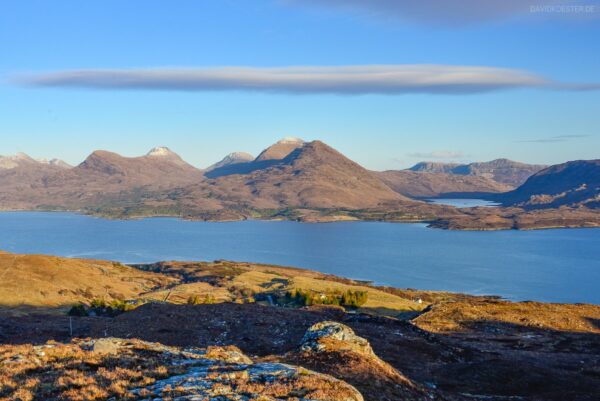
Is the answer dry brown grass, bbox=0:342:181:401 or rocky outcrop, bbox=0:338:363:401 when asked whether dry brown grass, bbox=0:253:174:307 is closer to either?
dry brown grass, bbox=0:342:181:401

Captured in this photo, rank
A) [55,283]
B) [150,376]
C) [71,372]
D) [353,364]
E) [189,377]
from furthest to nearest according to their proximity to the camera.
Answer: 1. [55,283]
2. [353,364]
3. [71,372]
4. [150,376]
5. [189,377]

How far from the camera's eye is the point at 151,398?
18672 millimetres

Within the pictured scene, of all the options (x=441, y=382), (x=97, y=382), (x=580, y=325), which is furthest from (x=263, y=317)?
(x=580, y=325)

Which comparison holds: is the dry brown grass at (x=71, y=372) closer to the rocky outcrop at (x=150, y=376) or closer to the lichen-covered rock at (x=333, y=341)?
the rocky outcrop at (x=150, y=376)

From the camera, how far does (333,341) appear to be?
2912 cm

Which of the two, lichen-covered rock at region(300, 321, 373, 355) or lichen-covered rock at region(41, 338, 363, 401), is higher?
lichen-covered rock at region(41, 338, 363, 401)

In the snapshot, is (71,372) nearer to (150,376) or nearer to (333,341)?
(150,376)

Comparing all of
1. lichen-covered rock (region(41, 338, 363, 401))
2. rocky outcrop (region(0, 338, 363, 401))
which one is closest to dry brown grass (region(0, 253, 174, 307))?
rocky outcrop (region(0, 338, 363, 401))

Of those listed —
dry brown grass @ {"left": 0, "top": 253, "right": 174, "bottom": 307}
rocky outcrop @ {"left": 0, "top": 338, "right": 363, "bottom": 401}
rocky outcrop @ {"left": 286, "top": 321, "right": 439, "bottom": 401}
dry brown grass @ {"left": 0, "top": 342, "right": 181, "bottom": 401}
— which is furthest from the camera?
dry brown grass @ {"left": 0, "top": 253, "right": 174, "bottom": 307}

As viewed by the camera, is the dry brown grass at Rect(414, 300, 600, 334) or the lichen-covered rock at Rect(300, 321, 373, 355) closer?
the lichen-covered rock at Rect(300, 321, 373, 355)

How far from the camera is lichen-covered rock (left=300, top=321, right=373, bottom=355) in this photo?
2861cm

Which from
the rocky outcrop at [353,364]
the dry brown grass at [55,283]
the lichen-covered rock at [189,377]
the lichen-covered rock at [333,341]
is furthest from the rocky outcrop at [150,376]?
the dry brown grass at [55,283]

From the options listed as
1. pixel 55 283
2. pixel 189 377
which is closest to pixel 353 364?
pixel 189 377

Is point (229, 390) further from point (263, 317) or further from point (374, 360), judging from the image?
point (263, 317)
